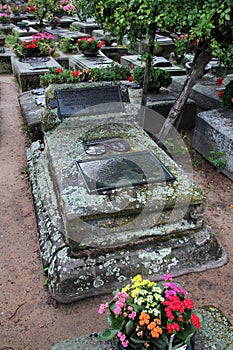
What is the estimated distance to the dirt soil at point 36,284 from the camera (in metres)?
3.05

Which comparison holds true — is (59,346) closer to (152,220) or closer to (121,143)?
(152,220)

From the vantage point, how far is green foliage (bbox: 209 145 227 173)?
17.9ft

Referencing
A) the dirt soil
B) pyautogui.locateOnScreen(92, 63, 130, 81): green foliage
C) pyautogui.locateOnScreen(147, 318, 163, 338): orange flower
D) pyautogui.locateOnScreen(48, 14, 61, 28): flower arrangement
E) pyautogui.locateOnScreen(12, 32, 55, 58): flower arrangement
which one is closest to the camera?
pyautogui.locateOnScreen(147, 318, 163, 338): orange flower

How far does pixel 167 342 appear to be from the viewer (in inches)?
76.8

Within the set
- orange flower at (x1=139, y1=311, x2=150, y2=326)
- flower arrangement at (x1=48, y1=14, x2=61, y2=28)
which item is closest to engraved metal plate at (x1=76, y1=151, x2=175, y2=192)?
orange flower at (x1=139, y1=311, x2=150, y2=326)

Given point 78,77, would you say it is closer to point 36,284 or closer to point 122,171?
point 122,171

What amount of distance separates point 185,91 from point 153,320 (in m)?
4.43

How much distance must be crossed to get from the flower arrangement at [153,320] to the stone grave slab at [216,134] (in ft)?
12.0

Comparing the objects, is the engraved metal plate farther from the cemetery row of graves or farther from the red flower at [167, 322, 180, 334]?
the red flower at [167, 322, 180, 334]

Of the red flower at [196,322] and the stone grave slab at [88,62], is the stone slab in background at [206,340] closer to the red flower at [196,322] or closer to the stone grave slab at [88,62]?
the red flower at [196,322]

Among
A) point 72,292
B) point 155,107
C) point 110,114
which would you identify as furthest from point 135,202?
point 155,107

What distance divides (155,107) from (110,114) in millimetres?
1663

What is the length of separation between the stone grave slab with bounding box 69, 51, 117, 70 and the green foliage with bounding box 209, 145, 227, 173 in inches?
187

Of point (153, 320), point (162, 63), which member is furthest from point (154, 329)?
point (162, 63)
